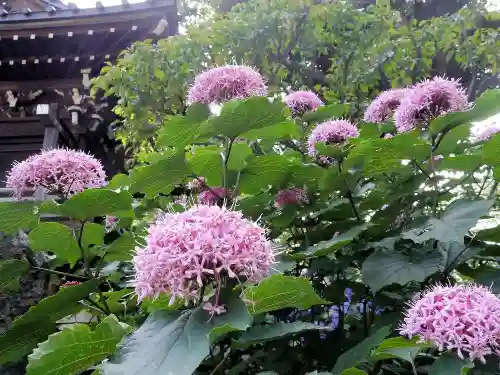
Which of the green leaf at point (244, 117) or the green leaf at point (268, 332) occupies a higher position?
the green leaf at point (244, 117)

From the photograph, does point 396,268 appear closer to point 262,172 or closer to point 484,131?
point 262,172

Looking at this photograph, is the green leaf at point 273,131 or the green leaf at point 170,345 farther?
the green leaf at point 273,131

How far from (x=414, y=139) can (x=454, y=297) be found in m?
0.46

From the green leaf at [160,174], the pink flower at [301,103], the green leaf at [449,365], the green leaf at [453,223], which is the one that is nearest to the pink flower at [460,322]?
the green leaf at [449,365]

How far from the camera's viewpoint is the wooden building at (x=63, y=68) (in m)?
5.59

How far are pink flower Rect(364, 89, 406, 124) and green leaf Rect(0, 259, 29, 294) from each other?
4.07ft

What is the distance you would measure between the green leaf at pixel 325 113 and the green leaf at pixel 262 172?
44 cm

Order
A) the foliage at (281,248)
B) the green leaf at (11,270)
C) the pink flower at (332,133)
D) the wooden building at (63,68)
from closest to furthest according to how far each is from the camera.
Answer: the foliage at (281,248), the green leaf at (11,270), the pink flower at (332,133), the wooden building at (63,68)

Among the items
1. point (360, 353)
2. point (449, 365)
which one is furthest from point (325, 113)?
point (449, 365)

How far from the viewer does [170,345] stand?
805mm

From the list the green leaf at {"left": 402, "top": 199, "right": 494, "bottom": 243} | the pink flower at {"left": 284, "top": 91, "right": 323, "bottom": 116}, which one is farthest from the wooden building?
the green leaf at {"left": 402, "top": 199, "right": 494, "bottom": 243}

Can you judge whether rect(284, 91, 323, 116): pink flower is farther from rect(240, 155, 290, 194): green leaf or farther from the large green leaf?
the large green leaf

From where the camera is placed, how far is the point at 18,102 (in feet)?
21.7

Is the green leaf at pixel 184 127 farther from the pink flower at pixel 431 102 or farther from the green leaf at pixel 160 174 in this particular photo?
the pink flower at pixel 431 102
